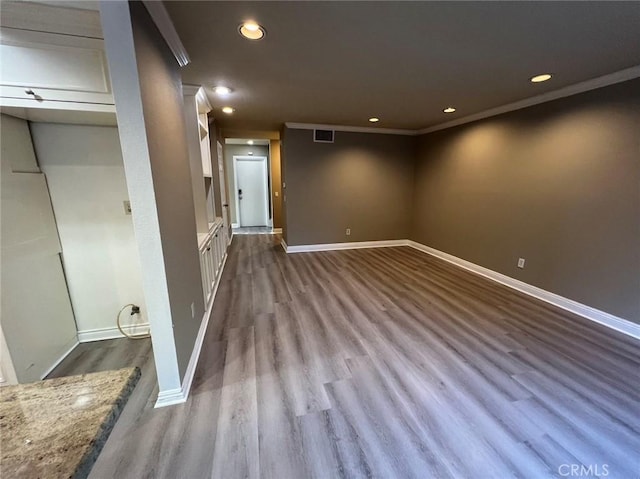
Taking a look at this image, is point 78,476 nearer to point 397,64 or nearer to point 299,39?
point 299,39

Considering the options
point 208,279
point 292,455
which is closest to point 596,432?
point 292,455

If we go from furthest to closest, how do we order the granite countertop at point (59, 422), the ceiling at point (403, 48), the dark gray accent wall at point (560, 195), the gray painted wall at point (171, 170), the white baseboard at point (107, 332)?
the dark gray accent wall at point (560, 195), the white baseboard at point (107, 332), the ceiling at point (403, 48), the gray painted wall at point (171, 170), the granite countertop at point (59, 422)

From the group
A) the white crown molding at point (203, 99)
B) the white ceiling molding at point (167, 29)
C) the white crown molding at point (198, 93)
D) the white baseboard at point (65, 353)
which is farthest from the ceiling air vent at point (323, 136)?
the white baseboard at point (65, 353)

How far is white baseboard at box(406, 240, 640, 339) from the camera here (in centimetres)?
239

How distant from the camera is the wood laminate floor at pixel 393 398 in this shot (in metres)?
1.29

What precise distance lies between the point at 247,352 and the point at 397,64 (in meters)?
2.68

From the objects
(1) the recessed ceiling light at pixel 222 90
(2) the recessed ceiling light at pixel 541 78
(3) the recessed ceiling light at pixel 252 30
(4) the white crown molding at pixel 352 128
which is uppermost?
(4) the white crown molding at pixel 352 128

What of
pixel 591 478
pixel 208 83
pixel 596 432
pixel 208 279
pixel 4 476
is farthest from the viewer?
pixel 208 279

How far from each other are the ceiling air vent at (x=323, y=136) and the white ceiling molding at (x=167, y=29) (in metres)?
2.86

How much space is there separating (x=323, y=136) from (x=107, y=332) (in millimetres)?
4168

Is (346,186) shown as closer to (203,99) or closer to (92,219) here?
(203,99)

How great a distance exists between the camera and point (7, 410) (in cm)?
58

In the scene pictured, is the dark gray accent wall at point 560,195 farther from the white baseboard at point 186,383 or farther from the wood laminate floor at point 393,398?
the white baseboard at point 186,383

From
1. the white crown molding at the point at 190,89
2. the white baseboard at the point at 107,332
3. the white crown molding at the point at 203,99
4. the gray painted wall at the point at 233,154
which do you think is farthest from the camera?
the gray painted wall at the point at 233,154
